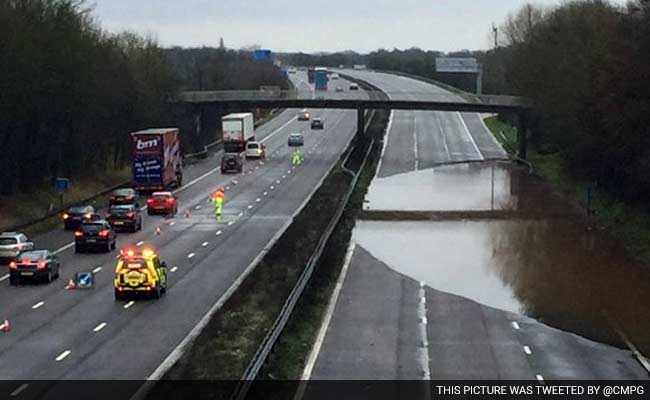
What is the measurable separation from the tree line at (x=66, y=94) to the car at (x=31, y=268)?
2049cm

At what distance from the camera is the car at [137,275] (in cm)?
4025

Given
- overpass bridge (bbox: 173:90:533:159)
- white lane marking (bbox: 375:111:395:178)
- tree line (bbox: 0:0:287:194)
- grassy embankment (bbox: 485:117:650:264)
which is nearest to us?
grassy embankment (bbox: 485:117:650:264)

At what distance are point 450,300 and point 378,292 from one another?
2772 millimetres

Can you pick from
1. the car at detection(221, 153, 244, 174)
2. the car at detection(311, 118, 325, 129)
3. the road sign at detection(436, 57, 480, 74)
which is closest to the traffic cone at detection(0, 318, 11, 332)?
the car at detection(221, 153, 244, 174)

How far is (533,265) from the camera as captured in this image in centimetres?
5191

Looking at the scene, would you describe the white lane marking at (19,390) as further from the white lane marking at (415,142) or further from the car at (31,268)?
the white lane marking at (415,142)

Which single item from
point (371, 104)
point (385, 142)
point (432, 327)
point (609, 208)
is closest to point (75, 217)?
point (432, 327)

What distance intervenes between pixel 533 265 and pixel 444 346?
60.8 feet

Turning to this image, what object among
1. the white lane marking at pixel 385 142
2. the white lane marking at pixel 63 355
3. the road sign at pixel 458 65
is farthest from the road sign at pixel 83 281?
the road sign at pixel 458 65

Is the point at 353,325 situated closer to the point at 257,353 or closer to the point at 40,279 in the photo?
the point at 257,353

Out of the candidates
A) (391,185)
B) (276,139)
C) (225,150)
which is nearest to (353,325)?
(391,185)

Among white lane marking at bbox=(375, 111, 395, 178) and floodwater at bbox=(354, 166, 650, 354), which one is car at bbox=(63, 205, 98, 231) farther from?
white lane marking at bbox=(375, 111, 395, 178)

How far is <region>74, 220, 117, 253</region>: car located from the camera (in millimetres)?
51906

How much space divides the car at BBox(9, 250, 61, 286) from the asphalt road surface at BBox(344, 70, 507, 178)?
53036 millimetres
